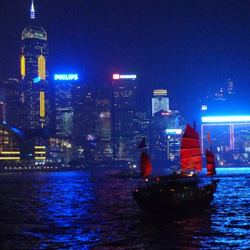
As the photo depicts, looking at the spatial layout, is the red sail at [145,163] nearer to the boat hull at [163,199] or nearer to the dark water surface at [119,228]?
the dark water surface at [119,228]

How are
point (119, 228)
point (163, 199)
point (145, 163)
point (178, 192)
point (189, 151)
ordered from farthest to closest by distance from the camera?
point (145, 163), point (189, 151), point (178, 192), point (163, 199), point (119, 228)

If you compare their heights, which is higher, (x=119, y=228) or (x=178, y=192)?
(x=178, y=192)

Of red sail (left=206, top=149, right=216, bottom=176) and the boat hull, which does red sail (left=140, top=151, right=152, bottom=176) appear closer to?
red sail (left=206, top=149, right=216, bottom=176)

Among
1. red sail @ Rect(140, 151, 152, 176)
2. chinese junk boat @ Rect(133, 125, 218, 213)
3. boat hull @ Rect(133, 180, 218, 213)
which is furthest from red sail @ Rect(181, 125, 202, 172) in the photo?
boat hull @ Rect(133, 180, 218, 213)

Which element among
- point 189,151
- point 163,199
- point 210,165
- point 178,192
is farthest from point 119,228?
point 210,165

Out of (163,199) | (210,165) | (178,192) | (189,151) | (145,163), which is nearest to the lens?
(163,199)

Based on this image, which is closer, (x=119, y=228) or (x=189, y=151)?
(x=119, y=228)

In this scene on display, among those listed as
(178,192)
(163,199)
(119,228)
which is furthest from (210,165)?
(119,228)

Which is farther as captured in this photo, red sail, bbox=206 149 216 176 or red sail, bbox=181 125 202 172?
Answer: red sail, bbox=206 149 216 176

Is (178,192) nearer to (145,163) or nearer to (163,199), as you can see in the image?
(163,199)

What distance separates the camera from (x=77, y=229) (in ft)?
141

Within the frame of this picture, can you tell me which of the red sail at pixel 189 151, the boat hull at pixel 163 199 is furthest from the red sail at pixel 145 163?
the boat hull at pixel 163 199

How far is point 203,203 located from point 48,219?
64.5 ft

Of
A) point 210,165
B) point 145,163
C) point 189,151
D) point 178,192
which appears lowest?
point 178,192
